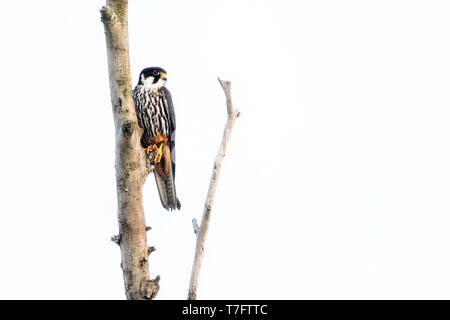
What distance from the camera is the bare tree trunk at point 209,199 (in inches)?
145

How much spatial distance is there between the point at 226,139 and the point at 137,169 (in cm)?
65

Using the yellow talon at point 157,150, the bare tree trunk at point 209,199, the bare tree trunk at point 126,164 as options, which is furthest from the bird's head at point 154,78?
the bare tree trunk at point 209,199

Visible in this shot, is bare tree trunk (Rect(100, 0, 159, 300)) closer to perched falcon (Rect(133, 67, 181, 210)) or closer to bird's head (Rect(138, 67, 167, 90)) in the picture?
perched falcon (Rect(133, 67, 181, 210))

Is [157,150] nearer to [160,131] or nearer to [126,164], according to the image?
[160,131]

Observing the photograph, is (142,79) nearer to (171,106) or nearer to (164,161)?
(171,106)

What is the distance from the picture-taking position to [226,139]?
3850 mm

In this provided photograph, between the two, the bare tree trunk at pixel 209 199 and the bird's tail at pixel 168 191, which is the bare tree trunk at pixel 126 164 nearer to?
the bare tree trunk at pixel 209 199

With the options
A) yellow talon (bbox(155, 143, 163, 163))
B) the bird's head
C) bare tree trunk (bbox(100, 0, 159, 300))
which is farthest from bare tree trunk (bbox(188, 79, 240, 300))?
the bird's head

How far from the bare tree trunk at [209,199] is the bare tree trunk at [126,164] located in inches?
15.5

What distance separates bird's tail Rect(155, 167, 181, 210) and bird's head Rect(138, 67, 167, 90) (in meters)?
0.86

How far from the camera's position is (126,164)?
411 centimetres

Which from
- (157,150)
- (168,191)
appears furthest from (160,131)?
(168,191)

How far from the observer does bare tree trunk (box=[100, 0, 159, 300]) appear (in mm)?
4027
